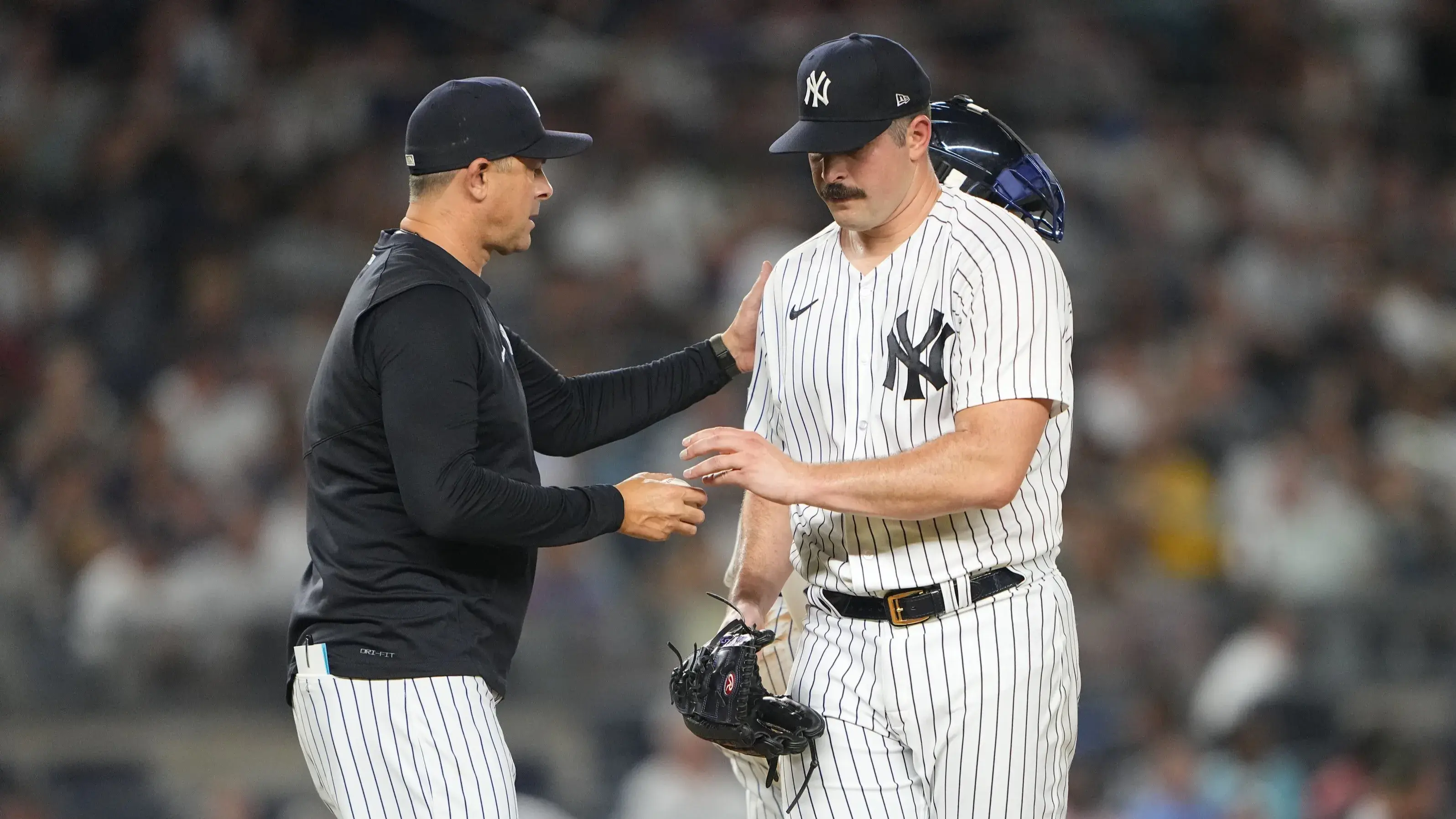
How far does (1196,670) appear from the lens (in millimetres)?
6320

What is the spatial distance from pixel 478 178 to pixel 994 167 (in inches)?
42.5

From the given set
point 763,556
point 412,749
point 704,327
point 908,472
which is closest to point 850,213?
point 908,472

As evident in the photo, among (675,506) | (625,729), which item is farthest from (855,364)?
(625,729)

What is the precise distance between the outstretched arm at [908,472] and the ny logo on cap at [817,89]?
24.4 inches

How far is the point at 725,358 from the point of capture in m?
3.60

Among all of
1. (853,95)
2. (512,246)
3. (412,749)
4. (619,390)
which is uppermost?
(853,95)

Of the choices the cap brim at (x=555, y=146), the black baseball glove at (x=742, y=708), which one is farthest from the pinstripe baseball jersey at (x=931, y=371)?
the cap brim at (x=555, y=146)

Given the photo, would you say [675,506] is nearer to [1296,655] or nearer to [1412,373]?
[1296,655]

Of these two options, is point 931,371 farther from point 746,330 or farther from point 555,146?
point 555,146

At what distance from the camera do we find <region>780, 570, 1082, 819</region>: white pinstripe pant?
2938mm

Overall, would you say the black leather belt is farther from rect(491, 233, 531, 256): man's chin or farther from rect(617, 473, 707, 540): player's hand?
rect(491, 233, 531, 256): man's chin

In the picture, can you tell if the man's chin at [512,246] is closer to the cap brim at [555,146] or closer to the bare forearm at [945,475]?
the cap brim at [555,146]

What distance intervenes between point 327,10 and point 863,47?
665 centimetres

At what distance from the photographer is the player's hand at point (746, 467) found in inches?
110
